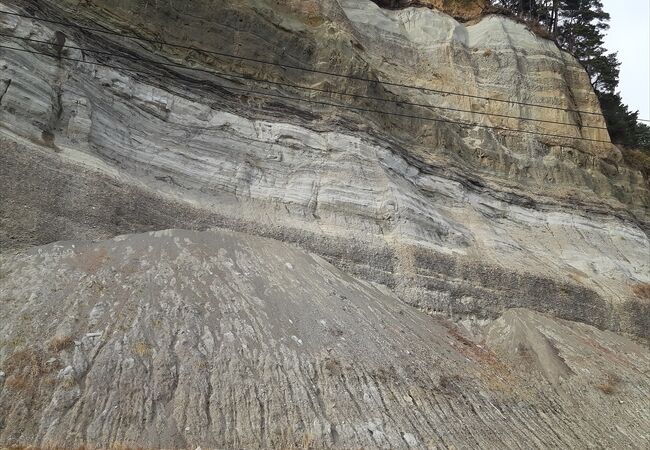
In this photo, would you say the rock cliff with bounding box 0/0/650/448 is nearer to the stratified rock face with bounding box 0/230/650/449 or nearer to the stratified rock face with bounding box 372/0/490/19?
the stratified rock face with bounding box 0/230/650/449

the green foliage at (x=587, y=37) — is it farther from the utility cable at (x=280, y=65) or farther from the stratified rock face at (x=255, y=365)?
the stratified rock face at (x=255, y=365)

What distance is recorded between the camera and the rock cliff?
9773 millimetres

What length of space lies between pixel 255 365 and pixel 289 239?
569 centimetres

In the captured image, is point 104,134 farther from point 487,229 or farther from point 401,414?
point 487,229

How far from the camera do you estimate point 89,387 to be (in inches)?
345

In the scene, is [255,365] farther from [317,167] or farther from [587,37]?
[587,37]

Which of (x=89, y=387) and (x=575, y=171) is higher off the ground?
Answer: (x=575, y=171)

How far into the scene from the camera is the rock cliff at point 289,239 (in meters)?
9.77

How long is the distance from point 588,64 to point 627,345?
23.9 m

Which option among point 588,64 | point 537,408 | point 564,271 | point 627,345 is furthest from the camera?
point 588,64

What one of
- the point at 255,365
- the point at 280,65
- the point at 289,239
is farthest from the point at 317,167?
the point at 255,365

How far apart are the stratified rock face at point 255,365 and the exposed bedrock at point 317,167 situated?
4.37 ft

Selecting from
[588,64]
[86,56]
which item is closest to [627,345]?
[86,56]

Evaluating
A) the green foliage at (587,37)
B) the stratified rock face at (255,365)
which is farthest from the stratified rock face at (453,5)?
the stratified rock face at (255,365)
